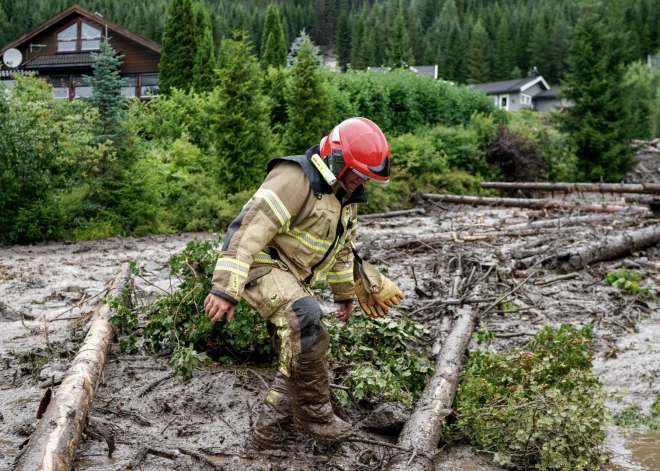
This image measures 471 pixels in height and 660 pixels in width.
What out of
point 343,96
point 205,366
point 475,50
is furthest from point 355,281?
point 475,50

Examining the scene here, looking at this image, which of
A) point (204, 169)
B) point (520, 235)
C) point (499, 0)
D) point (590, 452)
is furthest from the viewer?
point (499, 0)

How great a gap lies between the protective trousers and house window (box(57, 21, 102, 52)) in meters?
33.1

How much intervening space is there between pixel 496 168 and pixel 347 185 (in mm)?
19344

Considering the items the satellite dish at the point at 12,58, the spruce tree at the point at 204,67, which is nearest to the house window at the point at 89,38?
the satellite dish at the point at 12,58

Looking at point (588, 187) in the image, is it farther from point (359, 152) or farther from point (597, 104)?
point (359, 152)

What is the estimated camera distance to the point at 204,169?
15977 millimetres

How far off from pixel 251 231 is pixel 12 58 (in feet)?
115

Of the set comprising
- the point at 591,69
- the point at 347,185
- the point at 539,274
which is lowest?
the point at 539,274

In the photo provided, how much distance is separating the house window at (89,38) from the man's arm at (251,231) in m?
32.9

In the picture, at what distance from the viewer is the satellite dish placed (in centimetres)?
3331

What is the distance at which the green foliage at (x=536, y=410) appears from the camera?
3.89m

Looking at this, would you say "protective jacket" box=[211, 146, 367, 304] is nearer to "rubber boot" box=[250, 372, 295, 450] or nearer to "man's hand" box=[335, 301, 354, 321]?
"man's hand" box=[335, 301, 354, 321]

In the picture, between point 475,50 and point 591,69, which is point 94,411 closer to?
point 591,69

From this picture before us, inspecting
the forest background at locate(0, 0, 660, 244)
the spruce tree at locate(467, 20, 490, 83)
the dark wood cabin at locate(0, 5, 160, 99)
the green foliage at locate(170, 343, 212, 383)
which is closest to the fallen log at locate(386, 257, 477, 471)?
the green foliage at locate(170, 343, 212, 383)
